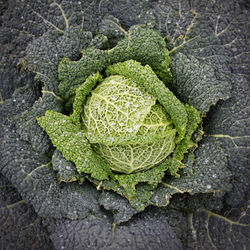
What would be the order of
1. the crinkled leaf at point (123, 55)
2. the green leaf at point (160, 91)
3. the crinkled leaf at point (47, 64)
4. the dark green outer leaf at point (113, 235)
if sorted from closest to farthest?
the dark green outer leaf at point (113, 235) < the green leaf at point (160, 91) < the crinkled leaf at point (47, 64) < the crinkled leaf at point (123, 55)

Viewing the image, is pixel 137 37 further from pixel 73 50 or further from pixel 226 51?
pixel 226 51

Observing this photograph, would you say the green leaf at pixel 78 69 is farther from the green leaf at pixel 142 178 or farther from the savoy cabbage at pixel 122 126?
the green leaf at pixel 142 178

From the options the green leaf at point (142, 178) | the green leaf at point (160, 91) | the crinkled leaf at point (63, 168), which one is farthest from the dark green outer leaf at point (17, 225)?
the green leaf at point (160, 91)

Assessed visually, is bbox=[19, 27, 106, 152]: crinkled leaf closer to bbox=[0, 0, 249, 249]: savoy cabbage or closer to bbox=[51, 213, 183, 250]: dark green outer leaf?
bbox=[0, 0, 249, 249]: savoy cabbage

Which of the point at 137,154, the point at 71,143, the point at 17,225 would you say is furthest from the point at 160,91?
the point at 17,225

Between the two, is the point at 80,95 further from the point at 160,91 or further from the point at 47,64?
the point at 160,91

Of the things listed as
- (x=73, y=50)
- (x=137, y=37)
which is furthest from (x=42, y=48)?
(x=137, y=37)
